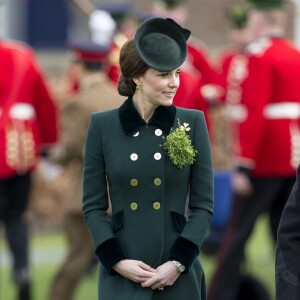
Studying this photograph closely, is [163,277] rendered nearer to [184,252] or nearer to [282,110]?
[184,252]

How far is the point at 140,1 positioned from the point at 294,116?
39.9ft

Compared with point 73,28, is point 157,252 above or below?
above

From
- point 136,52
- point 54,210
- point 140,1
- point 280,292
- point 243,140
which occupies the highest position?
point 136,52

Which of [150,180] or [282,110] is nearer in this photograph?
[150,180]

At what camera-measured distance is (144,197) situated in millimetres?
4801

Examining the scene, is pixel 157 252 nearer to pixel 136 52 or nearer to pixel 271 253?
pixel 136 52

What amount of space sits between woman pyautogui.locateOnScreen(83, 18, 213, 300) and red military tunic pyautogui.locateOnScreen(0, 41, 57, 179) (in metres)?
3.57

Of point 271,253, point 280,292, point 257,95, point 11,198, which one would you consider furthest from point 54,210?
point 280,292

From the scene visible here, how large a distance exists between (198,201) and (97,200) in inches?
14.5

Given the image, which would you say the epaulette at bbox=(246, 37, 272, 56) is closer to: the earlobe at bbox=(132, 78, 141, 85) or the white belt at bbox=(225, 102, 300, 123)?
the white belt at bbox=(225, 102, 300, 123)

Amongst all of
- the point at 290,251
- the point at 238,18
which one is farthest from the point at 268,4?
the point at 290,251

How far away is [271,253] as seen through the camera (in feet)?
39.7

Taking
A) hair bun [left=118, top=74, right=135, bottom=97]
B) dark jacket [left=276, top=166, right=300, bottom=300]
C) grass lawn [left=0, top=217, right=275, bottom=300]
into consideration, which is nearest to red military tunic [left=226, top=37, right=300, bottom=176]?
grass lawn [left=0, top=217, right=275, bottom=300]

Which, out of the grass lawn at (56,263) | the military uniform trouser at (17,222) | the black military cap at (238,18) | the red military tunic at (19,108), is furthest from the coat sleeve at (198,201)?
the black military cap at (238,18)
